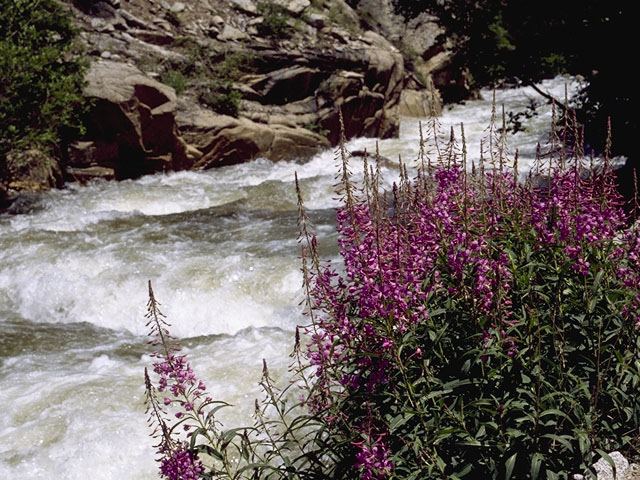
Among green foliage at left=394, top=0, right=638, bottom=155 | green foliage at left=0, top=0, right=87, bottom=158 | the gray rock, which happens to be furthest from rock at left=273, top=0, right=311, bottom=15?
green foliage at left=0, top=0, right=87, bottom=158

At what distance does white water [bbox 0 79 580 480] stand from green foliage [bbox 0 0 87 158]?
1389 millimetres

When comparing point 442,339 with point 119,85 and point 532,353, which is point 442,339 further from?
Result: point 119,85

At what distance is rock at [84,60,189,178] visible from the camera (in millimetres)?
14211

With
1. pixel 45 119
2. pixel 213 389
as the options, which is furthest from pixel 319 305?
pixel 45 119

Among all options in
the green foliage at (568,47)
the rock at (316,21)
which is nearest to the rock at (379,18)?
the rock at (316,21)

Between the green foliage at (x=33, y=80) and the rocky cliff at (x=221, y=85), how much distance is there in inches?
29.4

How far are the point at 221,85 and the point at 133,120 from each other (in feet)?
12.6

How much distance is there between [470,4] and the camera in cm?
1334

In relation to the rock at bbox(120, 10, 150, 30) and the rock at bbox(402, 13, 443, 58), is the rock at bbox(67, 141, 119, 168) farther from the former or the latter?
the rock at bbox(402, 13, 443, 58)

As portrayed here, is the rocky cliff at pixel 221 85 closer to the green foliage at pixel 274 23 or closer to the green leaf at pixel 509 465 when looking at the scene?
the green foliage at pixel 274 23

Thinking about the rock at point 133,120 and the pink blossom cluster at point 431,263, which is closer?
the pink blossom cluster at point 431,263

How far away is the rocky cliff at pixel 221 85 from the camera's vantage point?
14609mm

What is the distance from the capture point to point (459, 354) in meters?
3.06

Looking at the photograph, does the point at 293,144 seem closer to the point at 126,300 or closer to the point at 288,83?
the point at 288,83
